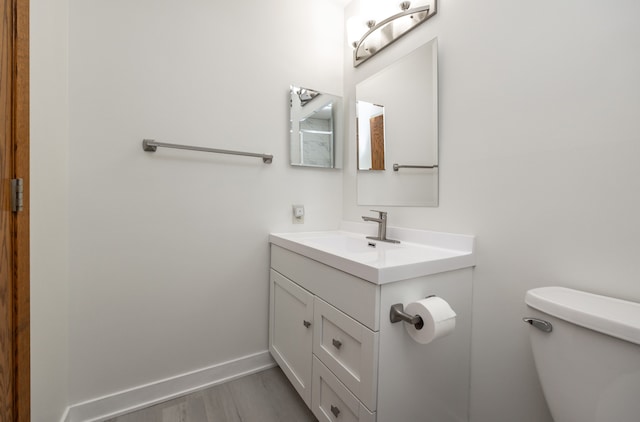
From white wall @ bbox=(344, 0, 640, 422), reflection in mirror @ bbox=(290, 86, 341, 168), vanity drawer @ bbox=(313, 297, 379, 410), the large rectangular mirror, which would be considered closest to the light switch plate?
reflection in mirror @ bbox=(290, 86, 341, 168)

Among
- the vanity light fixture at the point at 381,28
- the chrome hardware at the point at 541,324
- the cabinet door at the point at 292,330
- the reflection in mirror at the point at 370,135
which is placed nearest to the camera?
the chrome hardware at the point at 541,324

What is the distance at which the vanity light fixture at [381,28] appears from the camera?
127cm

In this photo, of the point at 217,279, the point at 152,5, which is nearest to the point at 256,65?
the point at 152,5

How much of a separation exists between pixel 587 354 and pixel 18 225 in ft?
4.82

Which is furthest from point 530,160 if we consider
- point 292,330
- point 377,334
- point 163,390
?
point 163,390

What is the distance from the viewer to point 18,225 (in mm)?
697

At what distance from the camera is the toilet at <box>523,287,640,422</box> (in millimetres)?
583

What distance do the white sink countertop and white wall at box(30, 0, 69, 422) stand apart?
2.92ft

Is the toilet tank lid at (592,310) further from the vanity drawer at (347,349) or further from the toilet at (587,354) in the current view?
the vanity drawer at (347,349)

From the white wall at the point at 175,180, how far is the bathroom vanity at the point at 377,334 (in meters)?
0.41

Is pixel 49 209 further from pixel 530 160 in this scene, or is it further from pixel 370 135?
pixel 530 160

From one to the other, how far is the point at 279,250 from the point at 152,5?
4.43 feet

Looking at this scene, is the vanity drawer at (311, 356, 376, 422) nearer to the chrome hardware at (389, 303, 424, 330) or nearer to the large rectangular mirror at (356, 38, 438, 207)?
the chrome hardware at (389, 303, 424, 330)

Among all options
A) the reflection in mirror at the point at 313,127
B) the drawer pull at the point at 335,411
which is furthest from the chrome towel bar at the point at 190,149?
the drawer pull at the point at 335,411
